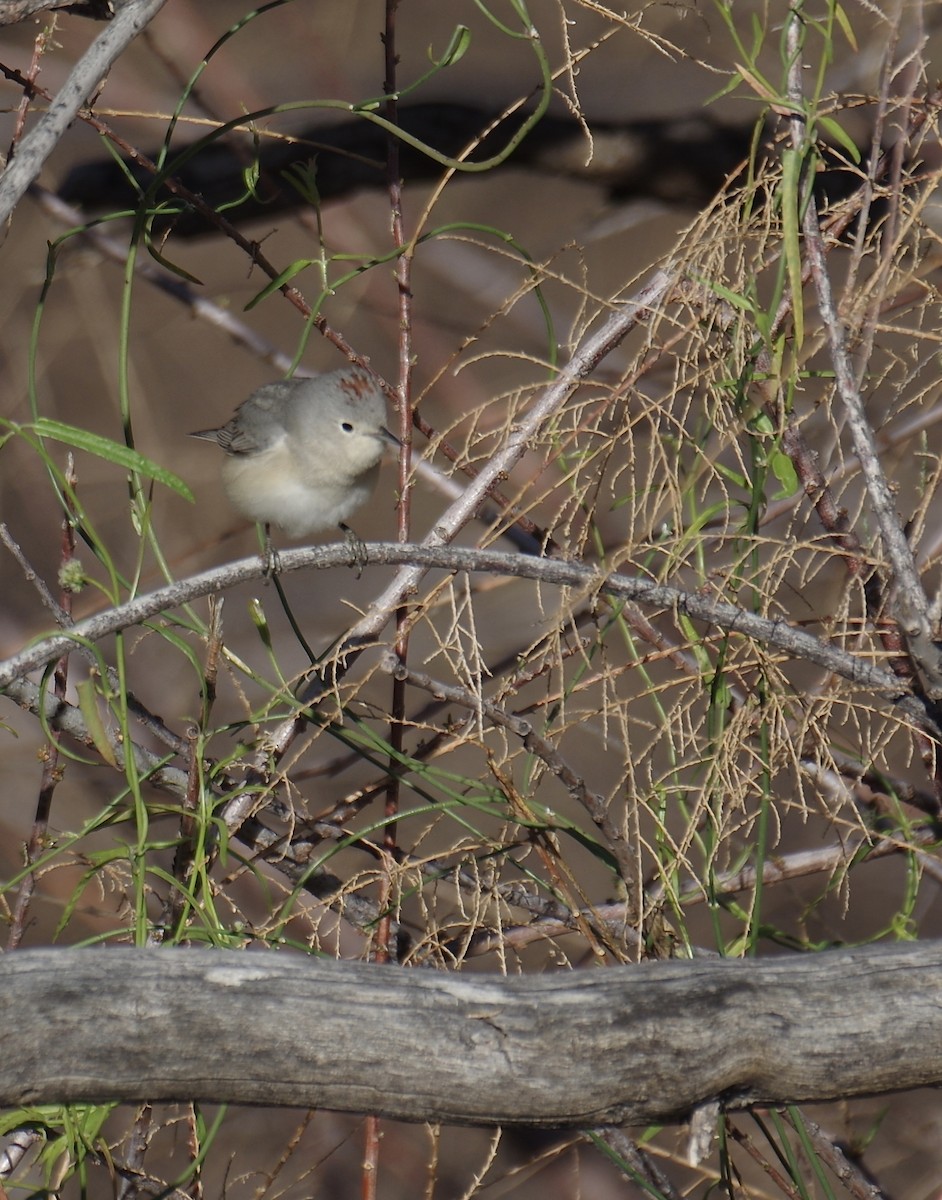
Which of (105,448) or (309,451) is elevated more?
(309,451)

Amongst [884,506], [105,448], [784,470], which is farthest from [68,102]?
[884,506]

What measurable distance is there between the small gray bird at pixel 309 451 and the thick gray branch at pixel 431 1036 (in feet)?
5.36

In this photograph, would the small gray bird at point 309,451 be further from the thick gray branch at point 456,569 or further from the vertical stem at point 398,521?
the thick gray branch at point 456,569

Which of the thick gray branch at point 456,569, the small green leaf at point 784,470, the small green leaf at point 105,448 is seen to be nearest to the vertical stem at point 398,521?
the thick gray branch at point 456,569

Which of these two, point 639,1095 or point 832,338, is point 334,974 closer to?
point 639,1095

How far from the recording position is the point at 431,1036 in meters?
1.18

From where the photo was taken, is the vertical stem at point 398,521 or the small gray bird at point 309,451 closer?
the vertical stem at point 398,521

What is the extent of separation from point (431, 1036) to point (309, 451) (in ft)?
5.76

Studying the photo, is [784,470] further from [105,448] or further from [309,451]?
[309,451]

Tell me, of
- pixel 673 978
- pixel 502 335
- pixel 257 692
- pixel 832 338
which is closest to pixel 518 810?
pixel 673 978

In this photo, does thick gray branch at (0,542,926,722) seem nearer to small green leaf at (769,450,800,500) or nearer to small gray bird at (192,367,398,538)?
small green leaf at (769,450,800,500)

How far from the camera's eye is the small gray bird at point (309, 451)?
2.67m

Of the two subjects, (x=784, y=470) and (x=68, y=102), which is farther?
(x=784, y=470)

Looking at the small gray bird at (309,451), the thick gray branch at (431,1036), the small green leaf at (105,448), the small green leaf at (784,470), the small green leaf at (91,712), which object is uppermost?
the small gray bird at (309,451)
